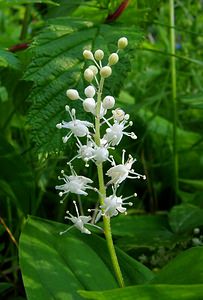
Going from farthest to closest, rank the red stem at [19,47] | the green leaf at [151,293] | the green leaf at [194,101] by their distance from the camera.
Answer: the red stem at [19,47], the green leaf at [194,101], the green leaf at [151,293]

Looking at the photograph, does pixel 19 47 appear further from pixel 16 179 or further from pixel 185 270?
pixel 185 270

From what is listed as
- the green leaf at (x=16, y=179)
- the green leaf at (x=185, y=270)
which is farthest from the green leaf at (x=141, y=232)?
the green leaf at (x=185, y=270)

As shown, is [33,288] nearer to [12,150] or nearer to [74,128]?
[74,128]

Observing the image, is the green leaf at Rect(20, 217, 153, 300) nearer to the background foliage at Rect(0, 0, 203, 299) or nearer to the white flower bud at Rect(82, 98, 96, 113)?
the background foliage at Rect(0, 0, 203, 299)

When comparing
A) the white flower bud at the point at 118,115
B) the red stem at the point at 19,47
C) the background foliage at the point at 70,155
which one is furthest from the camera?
the red stem at the point at 19,47

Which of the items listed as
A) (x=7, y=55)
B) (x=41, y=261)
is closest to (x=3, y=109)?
(x=7, y=55)

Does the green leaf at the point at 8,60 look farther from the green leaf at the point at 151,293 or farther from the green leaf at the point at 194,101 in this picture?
the green leaf at the point at 151,293
